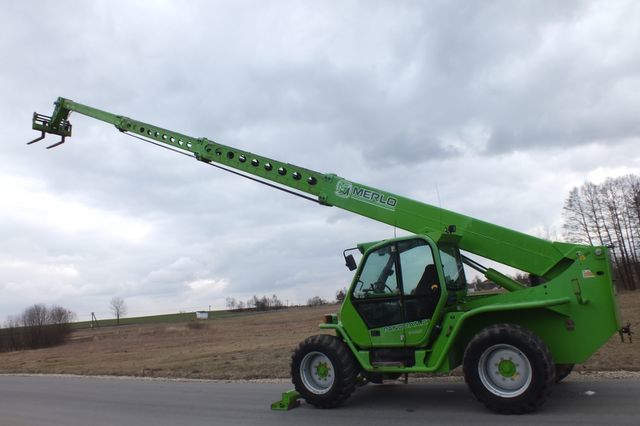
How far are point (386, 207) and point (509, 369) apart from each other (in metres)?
3.35

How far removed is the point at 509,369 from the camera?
6781 millimetres

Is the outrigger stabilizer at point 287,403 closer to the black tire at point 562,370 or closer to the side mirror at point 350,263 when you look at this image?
the side mirror at point 350,263

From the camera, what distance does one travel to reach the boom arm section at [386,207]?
762cm

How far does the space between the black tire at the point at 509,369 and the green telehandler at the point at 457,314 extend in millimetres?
13

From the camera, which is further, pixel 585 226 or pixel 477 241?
pixel 585 226

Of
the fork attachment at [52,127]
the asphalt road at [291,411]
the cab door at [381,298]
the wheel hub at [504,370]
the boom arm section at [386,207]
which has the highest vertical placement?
the fork attachment at [52,127]

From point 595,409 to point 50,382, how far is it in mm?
14886

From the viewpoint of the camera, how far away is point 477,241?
26.4ft

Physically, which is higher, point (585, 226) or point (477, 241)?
point (585, 226)

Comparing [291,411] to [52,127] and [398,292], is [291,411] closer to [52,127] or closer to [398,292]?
[398,292]

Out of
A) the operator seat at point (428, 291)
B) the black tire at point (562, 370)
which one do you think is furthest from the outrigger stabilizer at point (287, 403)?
the black tire at point (562, 370)

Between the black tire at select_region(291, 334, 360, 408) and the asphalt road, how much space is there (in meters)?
0.22

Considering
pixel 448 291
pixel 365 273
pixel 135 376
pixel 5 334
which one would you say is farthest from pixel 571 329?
pixel 5 334

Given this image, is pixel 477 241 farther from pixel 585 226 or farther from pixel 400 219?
pixel 585 226
